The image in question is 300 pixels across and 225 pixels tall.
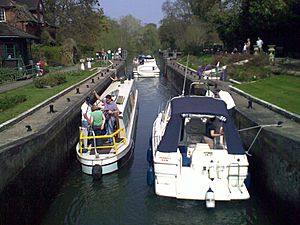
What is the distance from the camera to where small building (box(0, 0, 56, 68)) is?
112 feet

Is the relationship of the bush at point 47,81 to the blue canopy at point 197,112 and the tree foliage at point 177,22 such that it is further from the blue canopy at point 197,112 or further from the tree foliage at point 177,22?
the tree foliage at point 177,22

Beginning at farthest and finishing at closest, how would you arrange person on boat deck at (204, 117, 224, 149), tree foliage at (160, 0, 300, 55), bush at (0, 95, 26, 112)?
tree foliage at (160, 0, 300, 55) → bush at (0, 95, 26, 112) → person on boat deck at (204, 117, 224, 149)

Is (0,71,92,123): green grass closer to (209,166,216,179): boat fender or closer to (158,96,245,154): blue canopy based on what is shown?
(158,96,245,154): blue canopy

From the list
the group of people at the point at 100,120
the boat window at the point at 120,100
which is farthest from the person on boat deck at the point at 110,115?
the boat window at the point at 120,100

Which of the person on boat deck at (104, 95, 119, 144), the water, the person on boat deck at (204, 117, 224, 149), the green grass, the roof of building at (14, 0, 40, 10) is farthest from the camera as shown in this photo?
the roof of building at (14, 0, 40, 10)

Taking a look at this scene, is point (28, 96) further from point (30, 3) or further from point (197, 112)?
point (30, 3)

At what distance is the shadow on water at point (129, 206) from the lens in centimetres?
1097

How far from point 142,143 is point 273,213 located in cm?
903

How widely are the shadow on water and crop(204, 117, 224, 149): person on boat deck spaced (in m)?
1.84

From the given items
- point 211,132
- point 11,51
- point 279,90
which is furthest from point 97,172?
point 11,51

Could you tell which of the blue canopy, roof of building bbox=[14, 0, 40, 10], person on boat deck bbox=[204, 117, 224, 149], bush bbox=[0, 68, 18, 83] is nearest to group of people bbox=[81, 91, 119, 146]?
the blue canopy

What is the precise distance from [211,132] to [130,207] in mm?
3405

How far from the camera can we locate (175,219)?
35.7 feet

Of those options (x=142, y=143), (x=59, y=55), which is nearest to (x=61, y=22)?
(x=59, y=55)
